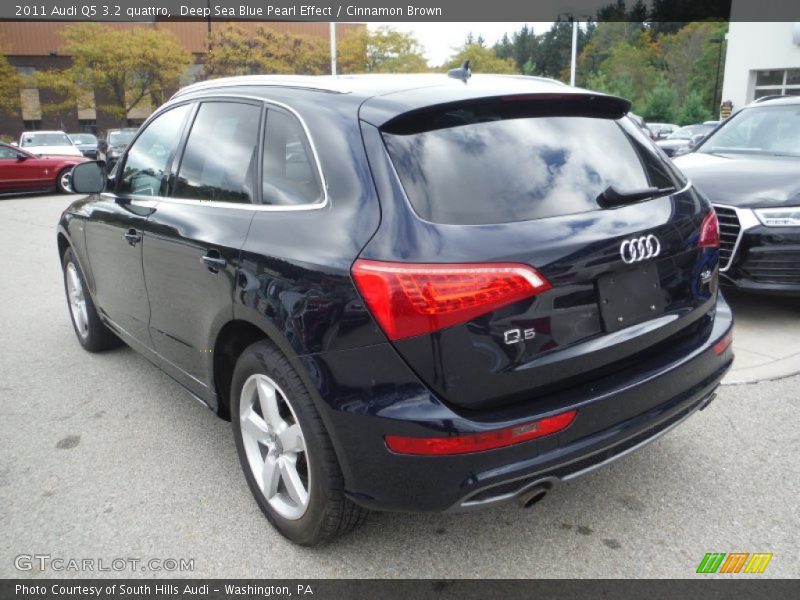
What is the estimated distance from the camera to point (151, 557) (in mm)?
2697

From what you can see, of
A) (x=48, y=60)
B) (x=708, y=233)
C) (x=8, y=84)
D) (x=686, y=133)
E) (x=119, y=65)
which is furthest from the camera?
(x=48, y=60)

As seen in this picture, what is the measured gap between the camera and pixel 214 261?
281 cm

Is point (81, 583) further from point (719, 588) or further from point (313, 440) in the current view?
point (719, 588)

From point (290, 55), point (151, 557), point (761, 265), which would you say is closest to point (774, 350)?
point (761, 265)

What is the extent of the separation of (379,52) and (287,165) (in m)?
42.4

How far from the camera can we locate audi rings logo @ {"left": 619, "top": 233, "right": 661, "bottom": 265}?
234 centimetres

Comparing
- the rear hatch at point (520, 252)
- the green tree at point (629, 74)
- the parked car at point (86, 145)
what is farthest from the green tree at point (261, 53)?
the rear hatch at point (520, 252)

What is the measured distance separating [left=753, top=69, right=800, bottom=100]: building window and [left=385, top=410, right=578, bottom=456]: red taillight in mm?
36988

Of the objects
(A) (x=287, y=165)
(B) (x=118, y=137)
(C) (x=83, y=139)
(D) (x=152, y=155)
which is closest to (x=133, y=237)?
Answer: (D) (x=152, y=155)

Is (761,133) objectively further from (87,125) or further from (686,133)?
(87,125)

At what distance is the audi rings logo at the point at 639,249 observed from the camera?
92.2 inches

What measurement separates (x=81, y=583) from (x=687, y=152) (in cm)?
631

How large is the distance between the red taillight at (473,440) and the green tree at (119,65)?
45.3m
